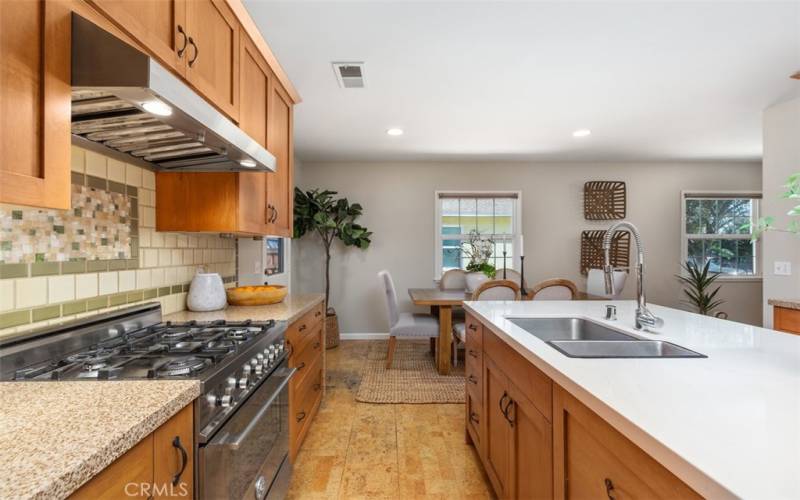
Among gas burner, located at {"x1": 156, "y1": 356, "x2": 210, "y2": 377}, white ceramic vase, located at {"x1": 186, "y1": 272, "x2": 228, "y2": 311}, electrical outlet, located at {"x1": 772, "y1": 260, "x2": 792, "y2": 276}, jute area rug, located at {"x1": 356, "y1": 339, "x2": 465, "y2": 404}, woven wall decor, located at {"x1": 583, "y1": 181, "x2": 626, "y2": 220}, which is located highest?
woven wall decor, located at {"x1": 583, "y1": 181, "x2": 626, "y2": 220}

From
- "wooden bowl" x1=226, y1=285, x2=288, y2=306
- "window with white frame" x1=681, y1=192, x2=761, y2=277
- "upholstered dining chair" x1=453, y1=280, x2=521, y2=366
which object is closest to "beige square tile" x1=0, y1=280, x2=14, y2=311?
"wooden bowl" x1=226, y1=285, x2=288, y2=306

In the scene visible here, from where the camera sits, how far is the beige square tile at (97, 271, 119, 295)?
1.45m

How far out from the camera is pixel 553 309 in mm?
1935

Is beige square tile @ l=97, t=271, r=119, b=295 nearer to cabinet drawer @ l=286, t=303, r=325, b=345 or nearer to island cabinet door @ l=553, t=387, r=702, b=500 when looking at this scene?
cabinet drawer @ l=286, t=303, r=325, b=345

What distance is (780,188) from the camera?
3027mm

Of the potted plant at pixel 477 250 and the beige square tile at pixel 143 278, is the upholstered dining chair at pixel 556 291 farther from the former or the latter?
the beige square tile at pixel 143 278

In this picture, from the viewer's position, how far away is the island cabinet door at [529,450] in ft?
3.48

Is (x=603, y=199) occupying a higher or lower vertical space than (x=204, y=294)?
higher

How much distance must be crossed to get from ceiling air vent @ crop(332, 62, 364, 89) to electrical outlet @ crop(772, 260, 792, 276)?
3.71 meters

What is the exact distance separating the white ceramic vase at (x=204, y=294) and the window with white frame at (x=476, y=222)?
10.7ft

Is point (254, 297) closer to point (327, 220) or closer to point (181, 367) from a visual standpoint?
point (181, 367)

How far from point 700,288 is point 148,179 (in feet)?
18.7

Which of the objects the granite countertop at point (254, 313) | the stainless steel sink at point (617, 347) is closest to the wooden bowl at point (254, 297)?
the granite countertop at point (254, 313)

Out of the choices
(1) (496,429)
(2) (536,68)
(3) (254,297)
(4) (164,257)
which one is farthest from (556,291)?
(4) (164,257)
